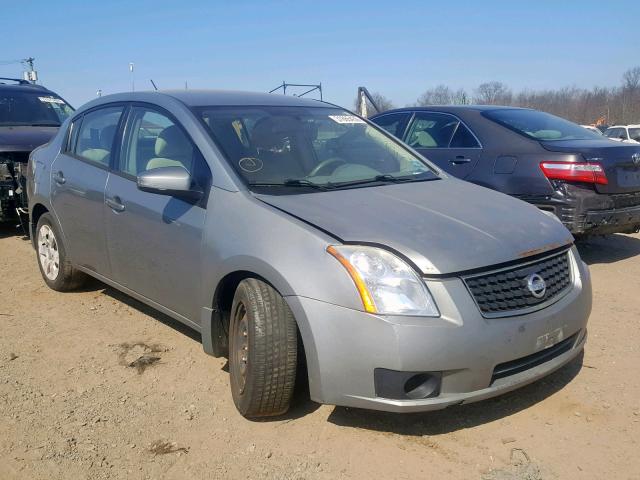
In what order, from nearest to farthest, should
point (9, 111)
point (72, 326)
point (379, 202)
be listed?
point (379, 202) < point (72, 326) < point (9, 111)

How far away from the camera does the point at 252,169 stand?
11.5 ft

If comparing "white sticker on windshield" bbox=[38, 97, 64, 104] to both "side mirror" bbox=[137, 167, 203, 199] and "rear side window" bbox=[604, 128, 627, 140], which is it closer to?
"side mirror" bbox=[137, 167, 203, 199]

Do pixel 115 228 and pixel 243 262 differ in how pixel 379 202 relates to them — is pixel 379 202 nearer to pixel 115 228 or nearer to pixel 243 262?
pixel 243 262

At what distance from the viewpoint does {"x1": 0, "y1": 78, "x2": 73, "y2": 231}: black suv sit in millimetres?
7156

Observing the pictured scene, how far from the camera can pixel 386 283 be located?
8.86ft

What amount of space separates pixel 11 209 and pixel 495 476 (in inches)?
257

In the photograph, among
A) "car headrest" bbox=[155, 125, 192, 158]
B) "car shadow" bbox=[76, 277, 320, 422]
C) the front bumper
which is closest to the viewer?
the front bumper

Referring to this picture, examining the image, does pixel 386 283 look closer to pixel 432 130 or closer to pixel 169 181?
pixel 169 181

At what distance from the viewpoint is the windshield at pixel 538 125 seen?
6159 millimetres

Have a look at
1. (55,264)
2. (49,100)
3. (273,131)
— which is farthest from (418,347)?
(49,100)

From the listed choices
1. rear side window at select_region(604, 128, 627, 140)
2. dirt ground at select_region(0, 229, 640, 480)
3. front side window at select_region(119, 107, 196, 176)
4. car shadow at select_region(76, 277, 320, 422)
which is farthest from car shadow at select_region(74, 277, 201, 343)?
rear side window at select_region(604, 128, 627, 140)

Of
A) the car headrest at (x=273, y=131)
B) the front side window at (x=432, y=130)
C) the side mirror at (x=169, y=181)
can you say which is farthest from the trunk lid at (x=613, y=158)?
the side mirror at (x=169, y=181)

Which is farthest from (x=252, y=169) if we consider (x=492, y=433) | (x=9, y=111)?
(x=9, y=111)

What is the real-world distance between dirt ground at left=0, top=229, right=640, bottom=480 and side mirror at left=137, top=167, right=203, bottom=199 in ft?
3.69
